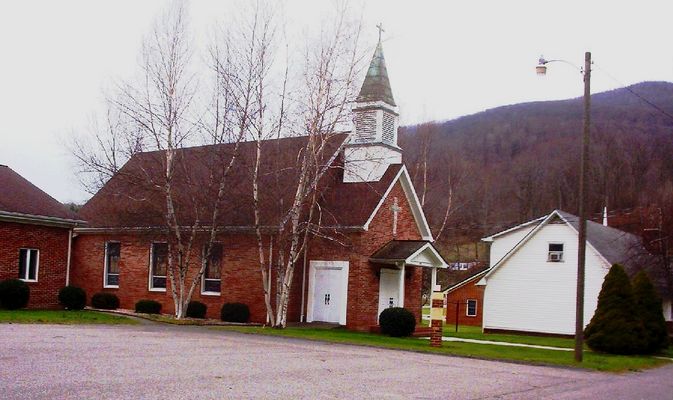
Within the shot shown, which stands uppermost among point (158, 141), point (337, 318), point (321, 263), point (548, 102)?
point (548, 102)

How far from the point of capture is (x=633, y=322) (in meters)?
26.2

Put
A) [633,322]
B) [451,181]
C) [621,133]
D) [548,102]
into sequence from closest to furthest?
1. [633,322]
2. [451,181]
3. [621,133]
4. [548,102]

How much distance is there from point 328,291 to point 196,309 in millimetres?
5575

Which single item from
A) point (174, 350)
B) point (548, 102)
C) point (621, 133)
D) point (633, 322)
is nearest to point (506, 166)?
point (621, 133)

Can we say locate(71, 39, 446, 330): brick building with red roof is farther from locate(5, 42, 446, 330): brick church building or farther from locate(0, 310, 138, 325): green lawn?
locate(0, 310, 138, 325): green lawn

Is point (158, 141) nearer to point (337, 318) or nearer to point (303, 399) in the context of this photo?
point (337, 318)

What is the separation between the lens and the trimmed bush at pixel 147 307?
3203 cm

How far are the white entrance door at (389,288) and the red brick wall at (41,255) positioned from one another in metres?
13.0

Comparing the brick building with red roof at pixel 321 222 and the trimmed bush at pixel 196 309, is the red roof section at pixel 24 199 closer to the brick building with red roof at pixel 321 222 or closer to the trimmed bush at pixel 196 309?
the brick building with red roof at pixel 321 222

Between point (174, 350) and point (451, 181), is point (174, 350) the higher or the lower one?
the lower one

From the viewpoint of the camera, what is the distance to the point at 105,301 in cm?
3334

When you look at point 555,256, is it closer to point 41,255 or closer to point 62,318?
point 62,318

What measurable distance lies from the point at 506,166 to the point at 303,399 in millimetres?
81833

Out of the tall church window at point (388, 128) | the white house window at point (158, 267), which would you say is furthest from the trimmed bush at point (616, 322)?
the white house window at point (158, 267)
